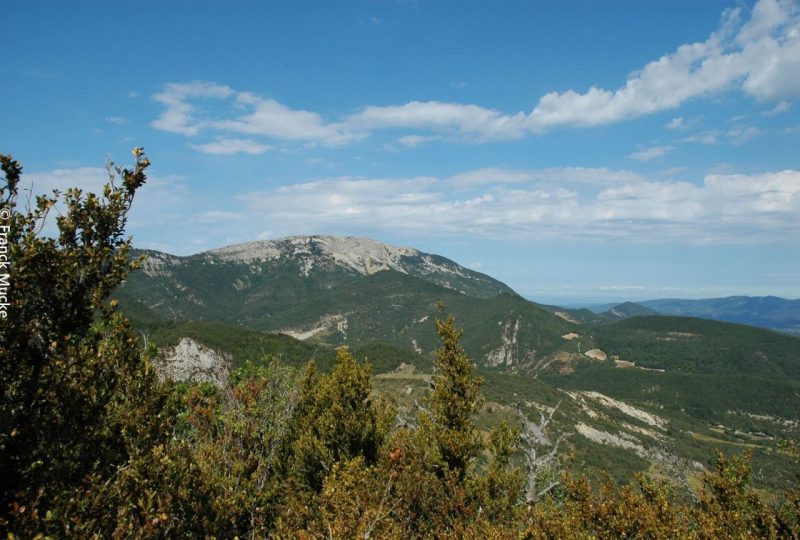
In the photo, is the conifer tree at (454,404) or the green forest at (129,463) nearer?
the green forest at (129,463)

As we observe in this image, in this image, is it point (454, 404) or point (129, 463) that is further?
point (454, 404)

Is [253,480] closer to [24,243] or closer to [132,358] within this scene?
[132,358]

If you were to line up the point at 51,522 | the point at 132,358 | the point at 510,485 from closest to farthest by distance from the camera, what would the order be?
the point at 51,522 < the point at 132,358 < the point at 510,485

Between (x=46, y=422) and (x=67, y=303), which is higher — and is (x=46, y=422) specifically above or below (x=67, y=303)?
below

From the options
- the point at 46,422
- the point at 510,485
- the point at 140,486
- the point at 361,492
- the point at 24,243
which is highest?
the point at 24,243

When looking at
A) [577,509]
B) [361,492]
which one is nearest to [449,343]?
[577,509]

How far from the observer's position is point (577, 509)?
14.6 meters

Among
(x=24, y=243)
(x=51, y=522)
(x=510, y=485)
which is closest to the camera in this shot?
(x=51, y=522)

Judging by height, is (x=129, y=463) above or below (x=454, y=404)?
above

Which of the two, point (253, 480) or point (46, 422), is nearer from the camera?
point (46, 422)

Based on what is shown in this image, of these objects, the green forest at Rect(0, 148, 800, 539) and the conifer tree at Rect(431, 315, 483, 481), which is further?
the conifer tree at Rect(431, 315, 483, 481)

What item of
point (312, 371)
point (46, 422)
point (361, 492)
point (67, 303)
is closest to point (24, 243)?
point (67, 303)

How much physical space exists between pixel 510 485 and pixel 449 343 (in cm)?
700

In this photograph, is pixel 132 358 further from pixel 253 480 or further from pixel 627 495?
pixel 627 495
